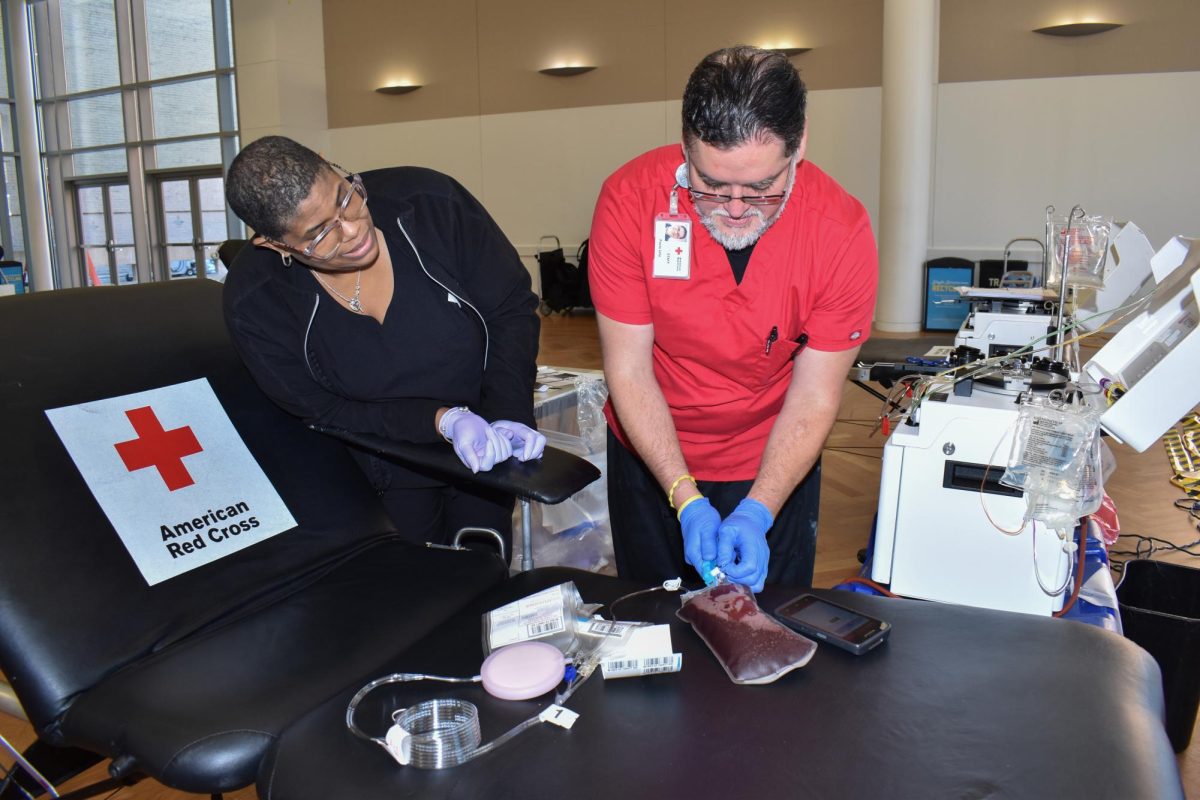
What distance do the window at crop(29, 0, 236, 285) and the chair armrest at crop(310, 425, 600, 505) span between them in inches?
361

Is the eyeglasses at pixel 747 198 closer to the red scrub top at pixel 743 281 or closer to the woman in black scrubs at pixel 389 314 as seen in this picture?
the red scrub top at pixel 743 281

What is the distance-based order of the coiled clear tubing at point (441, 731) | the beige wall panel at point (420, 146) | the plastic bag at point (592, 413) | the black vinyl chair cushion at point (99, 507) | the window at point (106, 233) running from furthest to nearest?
the window at point (106, 233) → the beige wall panel at point (420, 146) → the plastic bag at point (592, 413) → the black vinyl chair cushion at point (99, 507) → the coiled clear tubing at point (441, 731)

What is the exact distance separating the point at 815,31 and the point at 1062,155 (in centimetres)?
218

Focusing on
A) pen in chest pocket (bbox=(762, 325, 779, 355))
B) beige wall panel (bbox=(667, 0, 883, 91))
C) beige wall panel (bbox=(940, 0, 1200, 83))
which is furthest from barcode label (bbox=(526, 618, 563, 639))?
beige wall panel (bbox=(940, 0, 1200, 83))

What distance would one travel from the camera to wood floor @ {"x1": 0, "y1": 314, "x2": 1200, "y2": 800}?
153cm

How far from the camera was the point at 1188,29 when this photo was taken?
18.8 ft

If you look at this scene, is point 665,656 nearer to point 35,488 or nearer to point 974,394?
point 35,488

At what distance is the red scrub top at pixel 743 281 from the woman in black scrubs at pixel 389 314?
22 cm

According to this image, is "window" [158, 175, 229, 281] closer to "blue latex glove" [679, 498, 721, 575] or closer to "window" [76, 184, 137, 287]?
"window" [76, 184, 137, 287]

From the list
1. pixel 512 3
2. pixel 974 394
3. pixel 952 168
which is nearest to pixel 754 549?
pixel 974 394

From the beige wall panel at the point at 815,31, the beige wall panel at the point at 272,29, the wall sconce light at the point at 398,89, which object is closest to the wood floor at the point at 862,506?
the beige wall panel at the point at 815,31

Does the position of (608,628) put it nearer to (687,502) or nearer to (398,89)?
(687,502)

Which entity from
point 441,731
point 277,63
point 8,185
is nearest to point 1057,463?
point 441,731

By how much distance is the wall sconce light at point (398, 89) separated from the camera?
8773 millimetres
